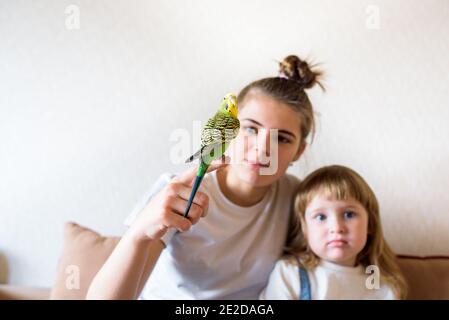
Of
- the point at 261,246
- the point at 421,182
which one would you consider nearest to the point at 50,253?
the point at 261,246

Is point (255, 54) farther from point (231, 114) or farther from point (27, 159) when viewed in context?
point (27, 159)

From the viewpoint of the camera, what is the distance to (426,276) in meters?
1.04

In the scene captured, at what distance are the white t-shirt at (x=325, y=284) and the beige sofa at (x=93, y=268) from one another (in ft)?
0.30

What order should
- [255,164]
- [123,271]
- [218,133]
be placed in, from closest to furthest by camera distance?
1. [218,133]
2. [123,271]
3. [255,164]

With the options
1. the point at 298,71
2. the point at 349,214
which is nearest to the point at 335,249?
the point at 349,214

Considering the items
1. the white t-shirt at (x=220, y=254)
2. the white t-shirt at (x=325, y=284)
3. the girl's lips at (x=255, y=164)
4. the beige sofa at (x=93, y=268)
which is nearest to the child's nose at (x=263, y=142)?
the girl's lips at (x=255, y=164)

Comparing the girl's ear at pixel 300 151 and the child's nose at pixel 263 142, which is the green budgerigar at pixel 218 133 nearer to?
the child's nose at pixel 263 142

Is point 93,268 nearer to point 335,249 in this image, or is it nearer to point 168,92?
point 168,92

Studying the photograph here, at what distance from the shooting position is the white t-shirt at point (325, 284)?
3.24ft

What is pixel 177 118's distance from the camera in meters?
0.96

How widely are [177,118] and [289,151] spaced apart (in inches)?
10.0

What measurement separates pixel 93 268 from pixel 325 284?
0.54 m

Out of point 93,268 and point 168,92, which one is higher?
point 168,92
